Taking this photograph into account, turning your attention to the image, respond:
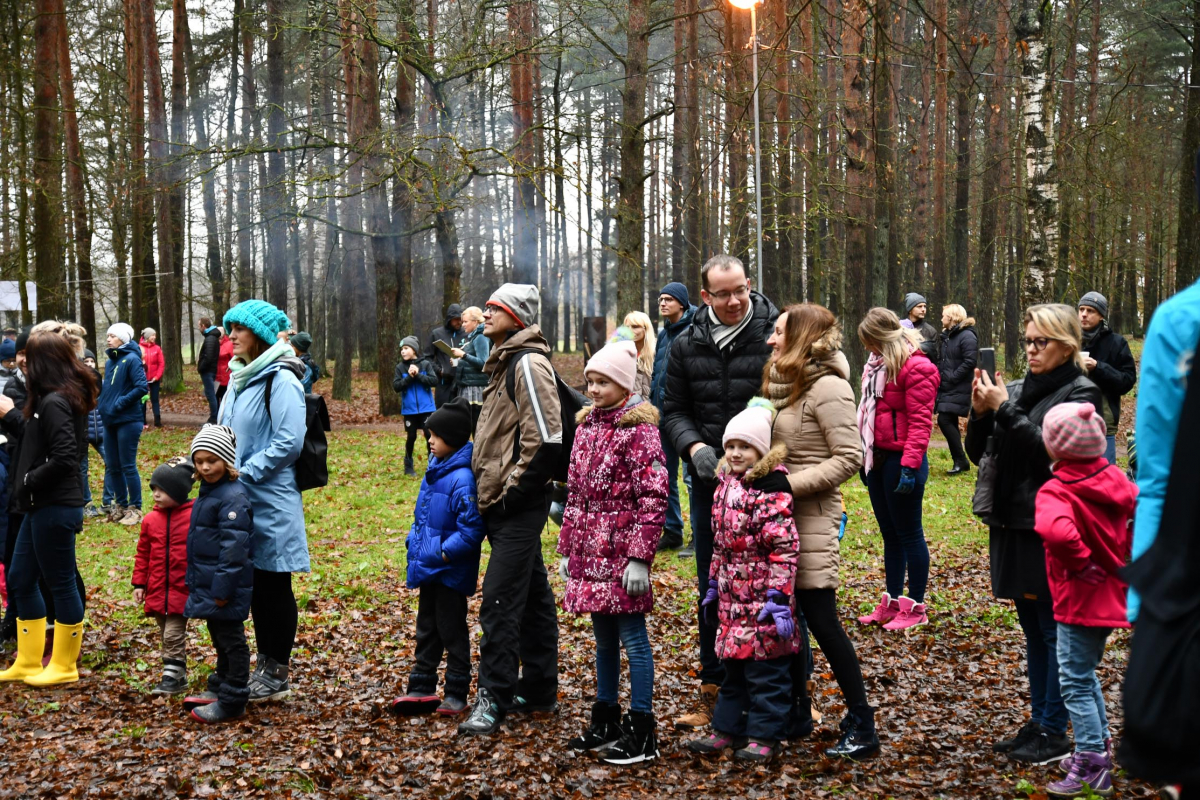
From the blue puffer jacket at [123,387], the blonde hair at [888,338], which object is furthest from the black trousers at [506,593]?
the blue puffer jacket at [123,387]

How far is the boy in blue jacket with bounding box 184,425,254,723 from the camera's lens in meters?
5.52

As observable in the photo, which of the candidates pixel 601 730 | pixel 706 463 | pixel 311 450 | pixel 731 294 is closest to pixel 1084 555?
pixel 706 463

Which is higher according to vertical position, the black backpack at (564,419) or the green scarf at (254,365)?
the green scarf at (254,365)

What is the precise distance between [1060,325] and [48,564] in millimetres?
5725

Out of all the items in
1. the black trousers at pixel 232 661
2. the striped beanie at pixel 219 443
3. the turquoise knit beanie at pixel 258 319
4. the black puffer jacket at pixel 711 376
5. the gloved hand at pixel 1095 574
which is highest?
the turquoise knit beanie at pixel 258 319

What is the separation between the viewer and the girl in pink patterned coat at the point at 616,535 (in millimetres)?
4906

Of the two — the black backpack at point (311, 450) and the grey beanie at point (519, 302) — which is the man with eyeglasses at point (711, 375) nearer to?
the grey beanie at point (519, 302)

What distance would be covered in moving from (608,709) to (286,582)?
2.09 m

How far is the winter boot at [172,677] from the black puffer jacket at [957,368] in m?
9.46

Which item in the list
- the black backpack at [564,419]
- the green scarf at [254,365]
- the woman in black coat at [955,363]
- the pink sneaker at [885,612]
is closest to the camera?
the black backpack at [564,419]

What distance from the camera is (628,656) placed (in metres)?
5.04

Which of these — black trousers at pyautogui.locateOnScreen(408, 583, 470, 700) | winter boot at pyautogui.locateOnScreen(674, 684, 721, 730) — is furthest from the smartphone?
black trousers at pyautogui.locateOnScreen(408, 583, 470, 700)

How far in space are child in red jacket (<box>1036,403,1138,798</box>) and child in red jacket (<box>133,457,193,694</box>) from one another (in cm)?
443

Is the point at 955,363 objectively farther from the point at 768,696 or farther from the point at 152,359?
the point at 152,359
